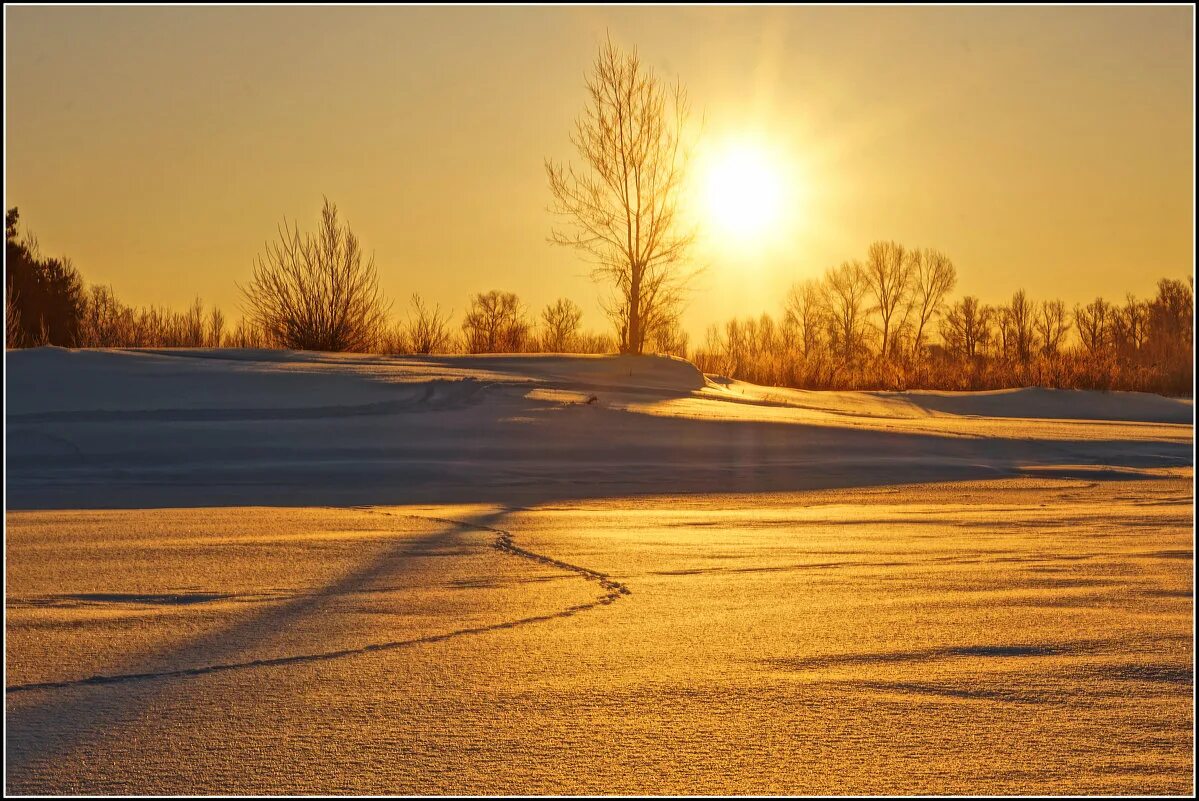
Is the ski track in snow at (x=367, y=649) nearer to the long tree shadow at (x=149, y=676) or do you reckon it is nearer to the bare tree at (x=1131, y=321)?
the long tree shadow at (x=149, y=676)

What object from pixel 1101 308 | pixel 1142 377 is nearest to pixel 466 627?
pixel 1142 377

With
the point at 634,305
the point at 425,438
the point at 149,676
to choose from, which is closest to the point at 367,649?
the point at 149,676

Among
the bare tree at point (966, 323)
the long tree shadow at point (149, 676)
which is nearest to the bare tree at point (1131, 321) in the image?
the bare tree at point (966, 323)

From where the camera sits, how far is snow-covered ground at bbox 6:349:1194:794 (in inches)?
68.6

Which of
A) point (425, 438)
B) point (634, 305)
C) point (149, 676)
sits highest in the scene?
point (634, 305)

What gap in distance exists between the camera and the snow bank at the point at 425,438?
227 inches

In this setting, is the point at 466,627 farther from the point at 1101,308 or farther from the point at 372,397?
the point at 1101,308

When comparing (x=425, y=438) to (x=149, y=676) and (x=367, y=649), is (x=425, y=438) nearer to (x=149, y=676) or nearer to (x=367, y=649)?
(x=367, y=649)

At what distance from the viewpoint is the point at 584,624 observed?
2580mm

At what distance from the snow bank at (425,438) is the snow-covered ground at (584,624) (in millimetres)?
63

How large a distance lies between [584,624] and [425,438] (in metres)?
4.59

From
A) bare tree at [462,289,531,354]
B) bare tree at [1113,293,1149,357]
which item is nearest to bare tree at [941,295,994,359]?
bare tree at [1113,293,1149,357]

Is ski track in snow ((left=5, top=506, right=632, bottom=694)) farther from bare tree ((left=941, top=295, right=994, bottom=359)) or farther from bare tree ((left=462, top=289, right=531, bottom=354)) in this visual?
bare tree ((left=941, top=295, right=994, bottom=359))

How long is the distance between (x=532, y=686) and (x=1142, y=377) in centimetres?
1655
